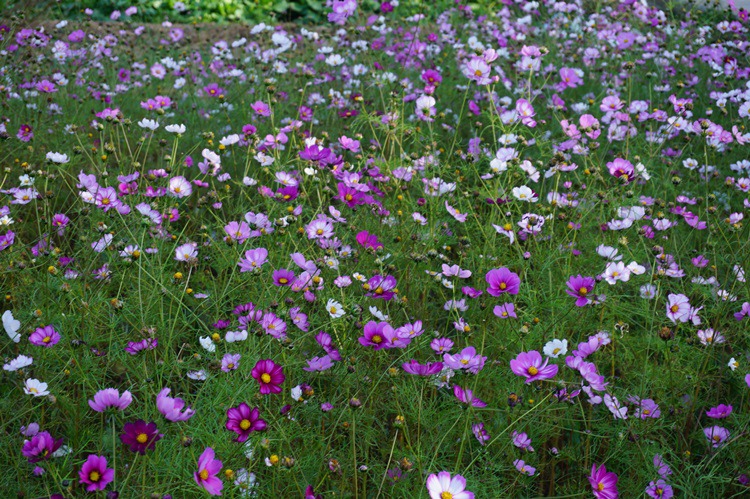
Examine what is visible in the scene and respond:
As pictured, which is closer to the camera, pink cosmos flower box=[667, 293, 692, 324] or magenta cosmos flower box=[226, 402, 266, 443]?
magenta cosmos flower box=[226, 402, 266, 443]

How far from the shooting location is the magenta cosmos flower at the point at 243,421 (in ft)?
3.74

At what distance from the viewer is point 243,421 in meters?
1.15

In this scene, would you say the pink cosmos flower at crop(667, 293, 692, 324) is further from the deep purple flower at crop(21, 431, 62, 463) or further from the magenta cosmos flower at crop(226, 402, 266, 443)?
the deep purple flower at crop(21, 431, 62, 463)

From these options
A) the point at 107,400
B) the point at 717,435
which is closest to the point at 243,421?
the point at 107,400

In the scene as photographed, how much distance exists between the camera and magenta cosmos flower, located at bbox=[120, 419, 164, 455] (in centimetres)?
104

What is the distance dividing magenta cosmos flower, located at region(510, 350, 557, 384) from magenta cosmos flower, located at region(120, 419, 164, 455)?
Result: 2.06ft

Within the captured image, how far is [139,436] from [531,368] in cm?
69

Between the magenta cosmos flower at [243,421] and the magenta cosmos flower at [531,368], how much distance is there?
18.5 inches

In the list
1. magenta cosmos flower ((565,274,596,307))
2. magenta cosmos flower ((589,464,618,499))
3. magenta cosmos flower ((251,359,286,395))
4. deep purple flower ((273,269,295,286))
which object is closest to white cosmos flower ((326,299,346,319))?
deep purple flower ((273,269,295,286))

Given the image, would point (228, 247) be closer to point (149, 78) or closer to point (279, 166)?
point (279, 166)

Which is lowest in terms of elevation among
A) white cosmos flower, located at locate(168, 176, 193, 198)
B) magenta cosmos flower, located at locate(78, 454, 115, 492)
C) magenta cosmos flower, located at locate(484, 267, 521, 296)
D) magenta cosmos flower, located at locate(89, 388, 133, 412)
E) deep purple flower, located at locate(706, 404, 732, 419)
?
white cosmos flower, located at locate(168, 176, 193, 198)

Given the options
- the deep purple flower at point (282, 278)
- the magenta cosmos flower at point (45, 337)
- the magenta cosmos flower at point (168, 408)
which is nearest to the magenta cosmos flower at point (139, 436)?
the magenta cosmos flower at point (168, 408)

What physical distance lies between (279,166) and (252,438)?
0.98 meters

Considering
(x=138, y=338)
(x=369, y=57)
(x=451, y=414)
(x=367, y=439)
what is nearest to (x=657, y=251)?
(x=451, y=414)
